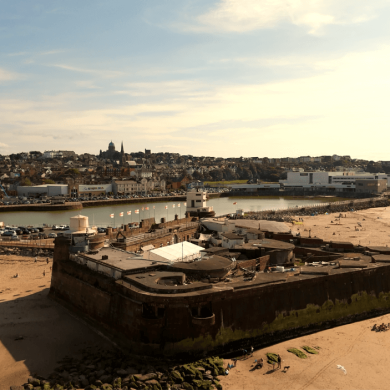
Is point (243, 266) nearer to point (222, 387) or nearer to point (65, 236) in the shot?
point (222, 387)

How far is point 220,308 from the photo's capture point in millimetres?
14695

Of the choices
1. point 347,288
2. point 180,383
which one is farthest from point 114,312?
point 347,288

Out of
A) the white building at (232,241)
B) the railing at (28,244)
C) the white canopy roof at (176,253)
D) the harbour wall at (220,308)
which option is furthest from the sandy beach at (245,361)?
the railing at (28,244)

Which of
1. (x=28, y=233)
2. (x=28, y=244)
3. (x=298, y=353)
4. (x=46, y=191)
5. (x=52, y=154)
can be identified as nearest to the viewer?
(x=298, y=353)

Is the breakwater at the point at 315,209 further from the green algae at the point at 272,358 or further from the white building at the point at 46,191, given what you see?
the white building at the point at 46,191

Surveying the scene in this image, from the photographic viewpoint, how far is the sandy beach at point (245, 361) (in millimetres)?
13023

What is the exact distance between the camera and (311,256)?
78.9 ft

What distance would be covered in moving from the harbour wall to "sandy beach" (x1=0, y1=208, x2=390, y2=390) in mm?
595

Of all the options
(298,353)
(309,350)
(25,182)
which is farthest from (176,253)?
(25,182)

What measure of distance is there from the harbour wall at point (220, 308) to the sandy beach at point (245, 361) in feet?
1.95

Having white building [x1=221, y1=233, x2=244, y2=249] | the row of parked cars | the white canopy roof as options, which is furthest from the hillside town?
the white canopy roof

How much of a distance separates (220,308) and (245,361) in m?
2.04

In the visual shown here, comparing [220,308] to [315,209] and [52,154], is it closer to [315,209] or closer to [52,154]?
[315,209]

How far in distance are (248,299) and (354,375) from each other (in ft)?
14.6
